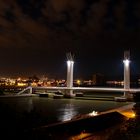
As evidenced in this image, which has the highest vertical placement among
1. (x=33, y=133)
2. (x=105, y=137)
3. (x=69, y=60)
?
(x=69, y=60)

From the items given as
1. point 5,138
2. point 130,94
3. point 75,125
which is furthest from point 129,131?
point 130,94

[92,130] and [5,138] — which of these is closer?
[5,138]

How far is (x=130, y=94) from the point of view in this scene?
42.0 metres

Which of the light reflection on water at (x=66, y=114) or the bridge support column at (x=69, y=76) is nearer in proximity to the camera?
the light reflection on water at (x=66, y=114)

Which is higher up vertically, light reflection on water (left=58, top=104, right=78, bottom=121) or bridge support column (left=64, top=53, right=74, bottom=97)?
bridge support column (left=64, top=53, right=74, bottom=97)

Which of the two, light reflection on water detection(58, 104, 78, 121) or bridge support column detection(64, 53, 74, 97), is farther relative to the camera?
bridge support column detection(64, 53, 74, 97)

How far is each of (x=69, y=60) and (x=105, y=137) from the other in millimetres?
39241

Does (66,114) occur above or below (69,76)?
below

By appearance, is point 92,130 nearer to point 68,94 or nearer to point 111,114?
point 111,114

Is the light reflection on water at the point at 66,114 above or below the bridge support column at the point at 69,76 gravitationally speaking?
below

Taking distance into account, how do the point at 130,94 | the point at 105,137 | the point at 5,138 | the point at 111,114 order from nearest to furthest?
the point at 5,138, the point at 105,137, the point at 111,114, the point at 130,94

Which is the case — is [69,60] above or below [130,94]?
above

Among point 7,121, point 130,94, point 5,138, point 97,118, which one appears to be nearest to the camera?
point 5,138

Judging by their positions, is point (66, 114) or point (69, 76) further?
point (69, 76)
